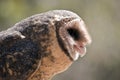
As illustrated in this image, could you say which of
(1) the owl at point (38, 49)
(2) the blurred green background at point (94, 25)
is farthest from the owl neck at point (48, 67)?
(2) the blurred green background at point (94, 25)

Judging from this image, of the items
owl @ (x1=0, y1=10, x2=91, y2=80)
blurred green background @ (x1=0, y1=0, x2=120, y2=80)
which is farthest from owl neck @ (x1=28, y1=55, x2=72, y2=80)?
blurred green background @ (x1=0, y1=0, x2=120, y2=80)

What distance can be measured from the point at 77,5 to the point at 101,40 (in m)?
0.61

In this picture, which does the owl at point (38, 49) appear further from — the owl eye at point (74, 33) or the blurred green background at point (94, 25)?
the blurred green background at point (94, 25)

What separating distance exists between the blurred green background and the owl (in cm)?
532

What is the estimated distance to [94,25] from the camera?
7117mm

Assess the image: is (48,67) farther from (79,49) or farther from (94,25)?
(94,25)

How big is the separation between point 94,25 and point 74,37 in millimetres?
6115

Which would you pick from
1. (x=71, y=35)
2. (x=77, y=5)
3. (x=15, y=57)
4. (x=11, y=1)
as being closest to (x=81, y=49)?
(x=71, y=35)

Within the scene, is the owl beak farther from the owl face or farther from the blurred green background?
the blurred green background

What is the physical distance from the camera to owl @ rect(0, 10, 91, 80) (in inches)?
39.1

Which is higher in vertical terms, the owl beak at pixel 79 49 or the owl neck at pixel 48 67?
the owl beak at pixel 79 49

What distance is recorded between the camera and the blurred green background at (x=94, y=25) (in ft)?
21.4

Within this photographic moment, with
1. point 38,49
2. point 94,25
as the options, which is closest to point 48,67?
point 38,49

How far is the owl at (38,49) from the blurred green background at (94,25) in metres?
5.32
